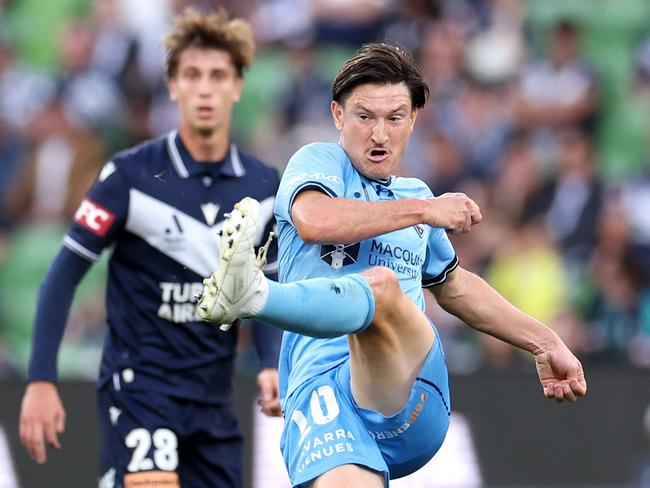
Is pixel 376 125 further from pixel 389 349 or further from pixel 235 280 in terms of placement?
pixel 235 280

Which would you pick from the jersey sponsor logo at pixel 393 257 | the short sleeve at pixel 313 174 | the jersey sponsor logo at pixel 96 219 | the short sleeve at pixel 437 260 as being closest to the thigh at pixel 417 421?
the jersey sponsor logo at pixel 393 257

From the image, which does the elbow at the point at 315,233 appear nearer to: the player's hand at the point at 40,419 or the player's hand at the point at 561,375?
the player's hand at the point at 561,375

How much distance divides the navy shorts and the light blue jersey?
2.94 ft

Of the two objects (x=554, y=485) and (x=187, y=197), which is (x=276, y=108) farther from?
(x=187, y=197)

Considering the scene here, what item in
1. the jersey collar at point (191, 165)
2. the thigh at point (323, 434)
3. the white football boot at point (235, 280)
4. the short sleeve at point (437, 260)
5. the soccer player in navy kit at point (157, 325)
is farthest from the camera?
the jersey collar at point (191, 165)

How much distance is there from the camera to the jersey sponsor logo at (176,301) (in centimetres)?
589


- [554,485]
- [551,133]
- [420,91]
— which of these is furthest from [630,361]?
[420,91]

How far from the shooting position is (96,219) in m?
5.83

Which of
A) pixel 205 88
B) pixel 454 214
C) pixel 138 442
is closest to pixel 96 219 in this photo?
pixel 205 88

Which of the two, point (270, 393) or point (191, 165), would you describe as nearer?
point (270, 393)

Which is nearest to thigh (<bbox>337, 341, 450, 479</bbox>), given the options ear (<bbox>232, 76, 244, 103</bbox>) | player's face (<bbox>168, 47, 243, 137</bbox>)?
player's face (<bbox>168, 47, 243, 137</bbox>)

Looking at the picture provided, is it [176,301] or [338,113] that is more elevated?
[338,113]

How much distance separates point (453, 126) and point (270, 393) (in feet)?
17.7

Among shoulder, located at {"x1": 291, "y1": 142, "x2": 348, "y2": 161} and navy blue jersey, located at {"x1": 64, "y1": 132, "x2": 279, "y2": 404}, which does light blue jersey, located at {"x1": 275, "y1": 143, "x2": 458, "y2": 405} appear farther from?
navy blue jersey, located at {"x1": 64, "y1": 132, "x2": 279, "y2": 404}
